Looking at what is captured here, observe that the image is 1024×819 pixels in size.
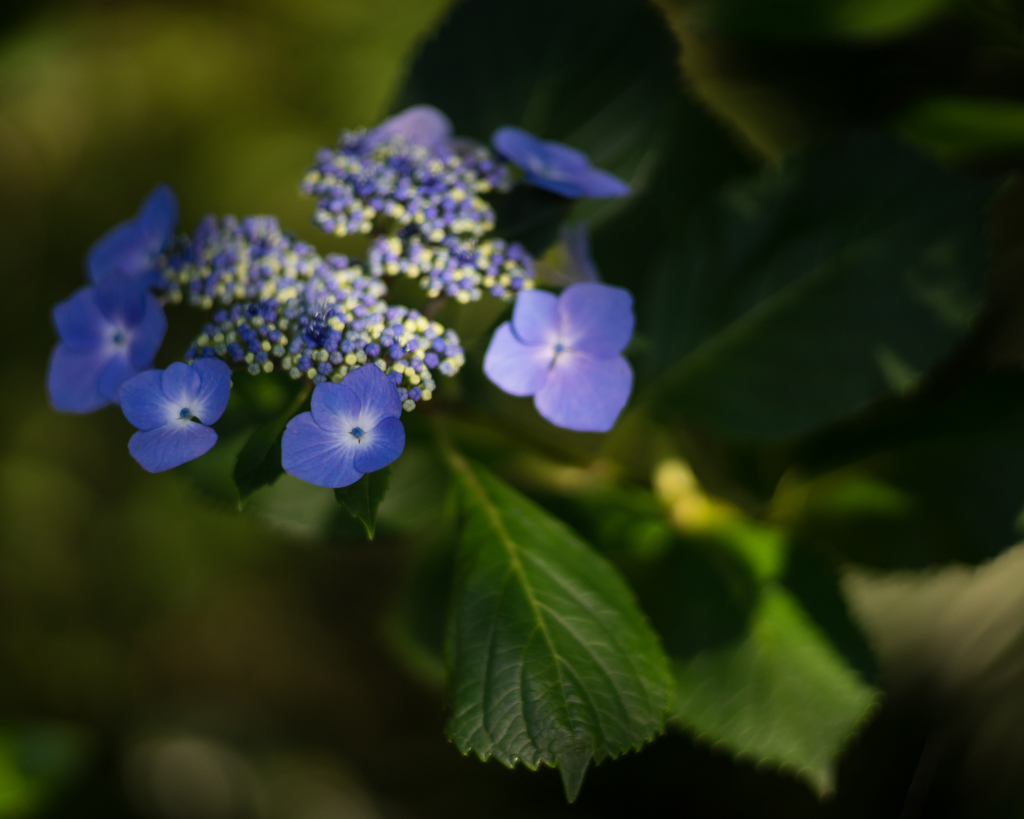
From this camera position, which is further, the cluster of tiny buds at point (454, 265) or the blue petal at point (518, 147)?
the blue petal at point (518, 147)

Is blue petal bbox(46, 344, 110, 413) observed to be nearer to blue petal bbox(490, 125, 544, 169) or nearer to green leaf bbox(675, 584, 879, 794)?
blue petal bbox(490, 125, 544, 169)

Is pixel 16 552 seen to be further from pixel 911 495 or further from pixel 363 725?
pixel 911 495

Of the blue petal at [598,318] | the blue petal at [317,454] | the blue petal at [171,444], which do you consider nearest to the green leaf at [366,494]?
the blue petal at [317,454]

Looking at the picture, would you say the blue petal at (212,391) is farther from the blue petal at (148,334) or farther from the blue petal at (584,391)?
the blue petal at (584,391)

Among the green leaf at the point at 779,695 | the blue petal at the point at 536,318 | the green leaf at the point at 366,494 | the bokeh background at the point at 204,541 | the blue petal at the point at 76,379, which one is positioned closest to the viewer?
the green leaf at the point at 366,494

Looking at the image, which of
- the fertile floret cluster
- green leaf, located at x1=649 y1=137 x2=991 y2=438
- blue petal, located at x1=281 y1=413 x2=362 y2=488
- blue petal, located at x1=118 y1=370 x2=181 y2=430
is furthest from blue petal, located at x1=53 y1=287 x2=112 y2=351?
green leaf, located at x1=649 y1=137 x2=991 y2=438

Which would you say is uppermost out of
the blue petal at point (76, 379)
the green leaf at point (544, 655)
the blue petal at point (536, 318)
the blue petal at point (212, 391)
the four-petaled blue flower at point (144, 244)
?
the blue petal at point (536, 318)

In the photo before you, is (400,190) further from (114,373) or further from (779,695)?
(779,695)

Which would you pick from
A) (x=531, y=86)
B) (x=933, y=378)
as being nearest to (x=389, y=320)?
(x=531, y=86)
